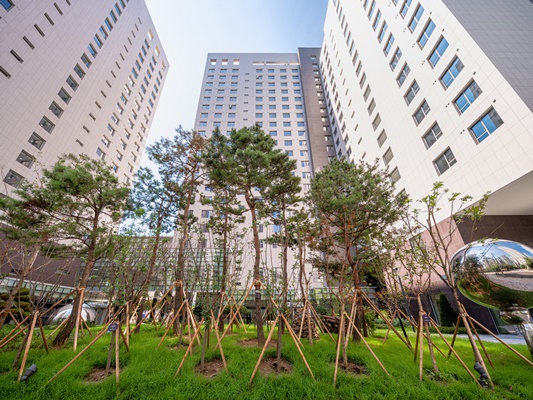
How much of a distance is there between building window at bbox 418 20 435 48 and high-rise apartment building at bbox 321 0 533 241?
0.08 m

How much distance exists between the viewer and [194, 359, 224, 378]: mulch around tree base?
4.95m

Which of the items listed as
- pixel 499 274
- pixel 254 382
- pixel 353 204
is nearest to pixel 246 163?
pixel 353 204

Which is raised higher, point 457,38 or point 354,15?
point 354,15

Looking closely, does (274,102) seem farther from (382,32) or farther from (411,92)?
(411,92)

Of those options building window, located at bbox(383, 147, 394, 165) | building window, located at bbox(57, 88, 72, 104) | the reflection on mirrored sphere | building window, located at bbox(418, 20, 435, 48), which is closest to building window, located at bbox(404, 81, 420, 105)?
building window, located at bbox(418, 20, 435, 48)

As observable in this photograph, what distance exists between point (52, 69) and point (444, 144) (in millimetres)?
34428

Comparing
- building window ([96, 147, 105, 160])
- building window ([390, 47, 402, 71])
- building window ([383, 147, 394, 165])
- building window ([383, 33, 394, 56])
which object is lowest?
building window ([383, 147, 394, 165])

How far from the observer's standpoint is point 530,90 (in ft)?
36.0

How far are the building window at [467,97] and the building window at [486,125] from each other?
4.44 feet

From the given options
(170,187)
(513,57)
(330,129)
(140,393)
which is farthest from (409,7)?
(140,393)

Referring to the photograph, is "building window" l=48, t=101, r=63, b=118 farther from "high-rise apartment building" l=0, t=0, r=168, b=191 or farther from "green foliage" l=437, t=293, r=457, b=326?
"green foliage" l=437, t=293, r=457, b=326

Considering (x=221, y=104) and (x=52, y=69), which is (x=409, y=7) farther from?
(x=52, y=69)

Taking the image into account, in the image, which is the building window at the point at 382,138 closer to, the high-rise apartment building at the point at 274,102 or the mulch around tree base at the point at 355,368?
the high-rise apartment building at the point at 274,102

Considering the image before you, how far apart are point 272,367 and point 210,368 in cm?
152
